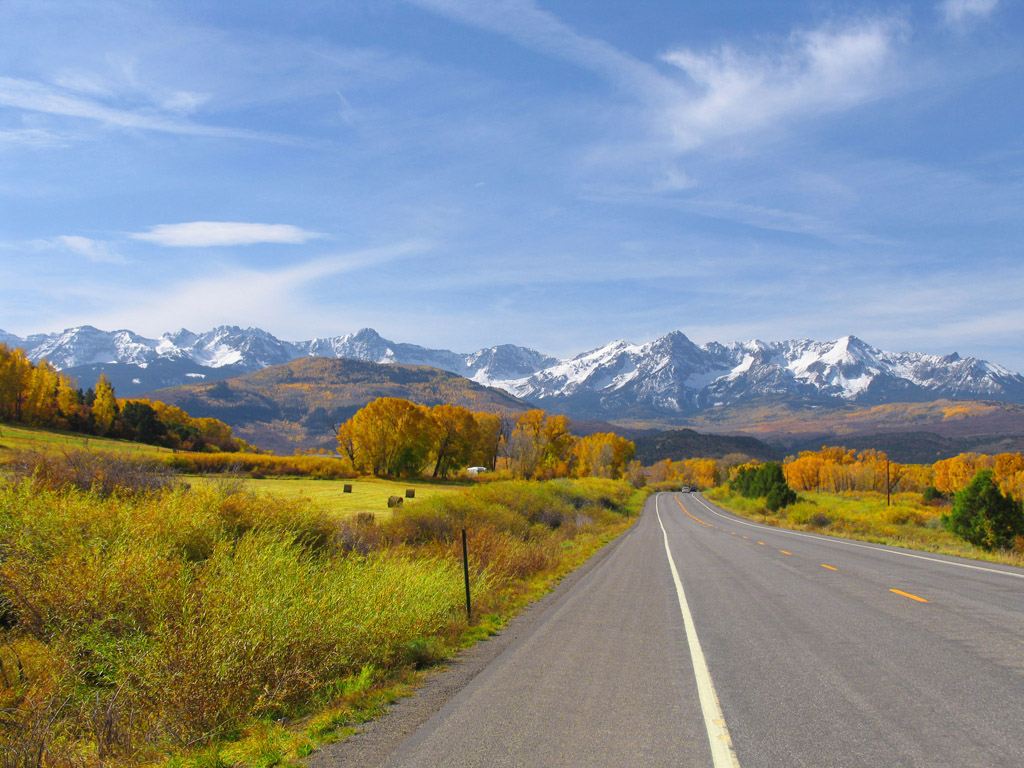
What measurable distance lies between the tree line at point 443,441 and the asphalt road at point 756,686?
67200 mm

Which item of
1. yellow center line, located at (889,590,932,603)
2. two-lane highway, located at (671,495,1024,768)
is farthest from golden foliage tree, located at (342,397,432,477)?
yellow center line, located at (889,590,932,603)

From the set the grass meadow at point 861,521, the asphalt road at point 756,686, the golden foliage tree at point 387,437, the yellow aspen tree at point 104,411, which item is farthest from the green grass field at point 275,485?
the yellow aspen tree at point 104,411

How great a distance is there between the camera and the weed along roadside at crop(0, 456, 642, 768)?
573 cm

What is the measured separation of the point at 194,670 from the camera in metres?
6.43

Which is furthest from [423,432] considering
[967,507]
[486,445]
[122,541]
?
[122,541]

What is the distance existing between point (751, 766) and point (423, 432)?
264 feet

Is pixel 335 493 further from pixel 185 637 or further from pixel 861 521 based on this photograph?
pixel 185 637

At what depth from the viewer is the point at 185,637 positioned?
6.79m

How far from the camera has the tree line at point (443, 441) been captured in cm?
8081

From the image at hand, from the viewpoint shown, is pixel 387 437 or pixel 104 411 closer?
pixel 387 437

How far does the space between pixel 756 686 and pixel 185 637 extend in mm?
6135

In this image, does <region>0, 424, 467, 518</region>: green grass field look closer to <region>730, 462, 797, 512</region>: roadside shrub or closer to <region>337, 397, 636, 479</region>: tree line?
<region>337, 397, 636, 479</region>: tree line

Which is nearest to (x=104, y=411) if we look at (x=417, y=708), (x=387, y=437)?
(x=387, y=437)

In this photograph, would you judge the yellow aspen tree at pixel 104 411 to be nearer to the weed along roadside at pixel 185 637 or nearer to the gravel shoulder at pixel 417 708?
the weed along roadside at pixel 185 637
